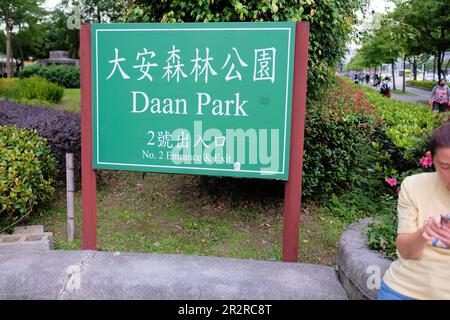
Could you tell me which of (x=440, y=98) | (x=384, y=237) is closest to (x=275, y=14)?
(x=384, y=237)

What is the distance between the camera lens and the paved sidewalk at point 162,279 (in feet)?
8.80

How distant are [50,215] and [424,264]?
3.74 meters

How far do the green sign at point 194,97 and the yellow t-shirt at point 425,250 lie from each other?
4.06ft

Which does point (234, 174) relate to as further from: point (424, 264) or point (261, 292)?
point (424, 264)

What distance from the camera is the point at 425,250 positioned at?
1817 mm

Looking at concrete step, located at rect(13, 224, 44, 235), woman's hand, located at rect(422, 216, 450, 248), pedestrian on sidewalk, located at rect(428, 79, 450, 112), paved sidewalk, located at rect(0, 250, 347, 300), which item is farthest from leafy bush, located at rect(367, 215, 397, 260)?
pedestrian on sidewalk, located at rect(428, 79, 450, 112)

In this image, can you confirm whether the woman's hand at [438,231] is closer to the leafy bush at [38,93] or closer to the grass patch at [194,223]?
the grass patch at [194,223]

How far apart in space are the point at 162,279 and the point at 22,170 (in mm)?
1944

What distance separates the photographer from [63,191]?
16.8 feet

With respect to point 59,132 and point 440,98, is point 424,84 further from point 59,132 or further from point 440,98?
point 59,132

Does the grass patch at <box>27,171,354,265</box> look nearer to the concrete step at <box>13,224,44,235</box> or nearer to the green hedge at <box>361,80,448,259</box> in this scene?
the concrete step at <box>13,224,44,235</box>

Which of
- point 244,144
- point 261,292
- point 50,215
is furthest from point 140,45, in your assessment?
point 50,215

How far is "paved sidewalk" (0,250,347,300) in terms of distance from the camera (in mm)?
2682

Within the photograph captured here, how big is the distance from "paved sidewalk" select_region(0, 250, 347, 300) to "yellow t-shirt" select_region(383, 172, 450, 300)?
32.8 inches
